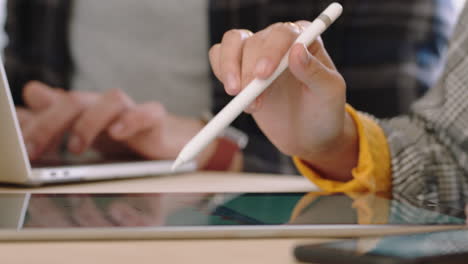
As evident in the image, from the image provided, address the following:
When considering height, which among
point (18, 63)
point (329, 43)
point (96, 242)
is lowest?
point (18, 63)

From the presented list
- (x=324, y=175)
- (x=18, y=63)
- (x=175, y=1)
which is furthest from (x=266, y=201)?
(x=18, y=63)

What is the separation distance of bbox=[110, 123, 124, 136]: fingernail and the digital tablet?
0.31 meters

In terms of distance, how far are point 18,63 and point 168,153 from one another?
59 cm

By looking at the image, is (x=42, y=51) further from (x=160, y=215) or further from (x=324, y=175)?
(x=160, y=215)

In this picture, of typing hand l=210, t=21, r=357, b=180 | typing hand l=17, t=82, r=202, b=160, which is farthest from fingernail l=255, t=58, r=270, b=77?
typing hand l=17, t=82, r=202, b=160

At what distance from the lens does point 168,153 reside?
730mm

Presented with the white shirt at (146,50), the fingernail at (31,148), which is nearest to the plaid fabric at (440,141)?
the fingernail at (31,148)

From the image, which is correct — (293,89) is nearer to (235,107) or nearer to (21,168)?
(235,107)

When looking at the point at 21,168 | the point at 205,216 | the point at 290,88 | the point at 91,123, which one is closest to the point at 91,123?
the point at 91,123

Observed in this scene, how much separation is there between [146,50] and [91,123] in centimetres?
50

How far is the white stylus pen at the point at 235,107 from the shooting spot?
293 millimetres

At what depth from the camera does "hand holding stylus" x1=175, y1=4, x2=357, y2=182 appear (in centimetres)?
33

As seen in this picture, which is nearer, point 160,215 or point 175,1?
point 160,215

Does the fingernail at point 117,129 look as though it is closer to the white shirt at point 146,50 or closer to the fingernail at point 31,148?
the fingernail at point 31,148
